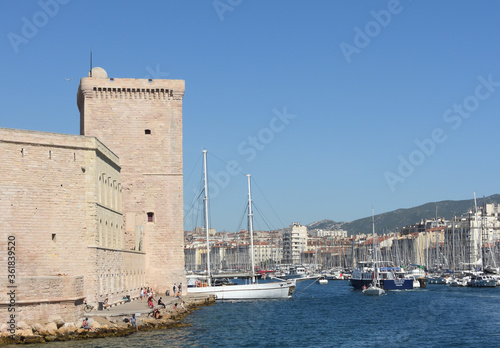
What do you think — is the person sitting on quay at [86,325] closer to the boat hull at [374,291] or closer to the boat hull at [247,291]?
the boat hull at [247,291]

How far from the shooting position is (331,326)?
32.1m

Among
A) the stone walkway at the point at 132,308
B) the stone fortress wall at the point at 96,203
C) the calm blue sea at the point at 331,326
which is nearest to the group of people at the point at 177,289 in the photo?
the stone fortress wall at the point at 96,203

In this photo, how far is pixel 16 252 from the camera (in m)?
25.6

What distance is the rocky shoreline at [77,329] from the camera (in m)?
22.8

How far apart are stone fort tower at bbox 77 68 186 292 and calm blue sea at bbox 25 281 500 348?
3885mm

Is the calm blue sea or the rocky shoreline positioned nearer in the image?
the rocky shoreline

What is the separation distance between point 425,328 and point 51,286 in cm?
1606

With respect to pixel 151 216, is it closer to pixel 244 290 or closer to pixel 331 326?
pixel 244 290

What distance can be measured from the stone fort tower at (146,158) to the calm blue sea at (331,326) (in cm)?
389

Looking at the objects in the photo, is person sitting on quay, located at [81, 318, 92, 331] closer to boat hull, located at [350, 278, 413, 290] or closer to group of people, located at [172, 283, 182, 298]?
group of people, located at [172, 283, 182, 298]

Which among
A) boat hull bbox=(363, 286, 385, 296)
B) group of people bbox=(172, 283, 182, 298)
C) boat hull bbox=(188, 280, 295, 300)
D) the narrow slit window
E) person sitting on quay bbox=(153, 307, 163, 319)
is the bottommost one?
boat hull bbox=(363, 286, 385, 296)

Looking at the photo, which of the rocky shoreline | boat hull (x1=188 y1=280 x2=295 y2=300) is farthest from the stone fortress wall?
boat hull (x1=188 y1=280 x2=295 y2=300)

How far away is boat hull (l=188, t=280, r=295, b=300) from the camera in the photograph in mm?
44438

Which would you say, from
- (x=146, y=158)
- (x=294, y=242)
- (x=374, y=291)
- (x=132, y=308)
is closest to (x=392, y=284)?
(x=374, y=291)
